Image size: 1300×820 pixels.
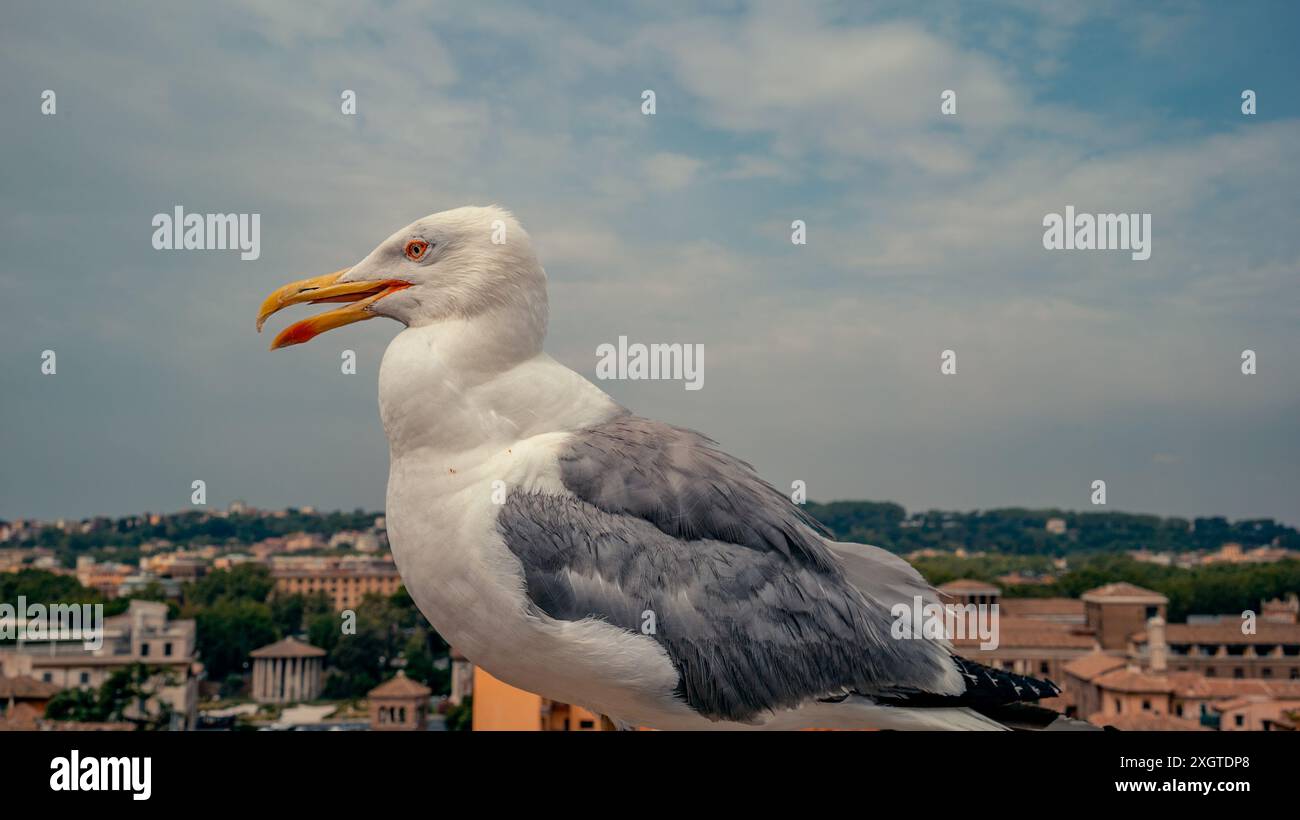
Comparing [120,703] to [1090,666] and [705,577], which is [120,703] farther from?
[705,577]

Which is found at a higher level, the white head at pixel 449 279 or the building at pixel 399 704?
the white head at pixel 449 279

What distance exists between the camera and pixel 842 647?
191cm

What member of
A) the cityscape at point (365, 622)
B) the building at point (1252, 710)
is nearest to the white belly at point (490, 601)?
the cityscape at point (365, 622)

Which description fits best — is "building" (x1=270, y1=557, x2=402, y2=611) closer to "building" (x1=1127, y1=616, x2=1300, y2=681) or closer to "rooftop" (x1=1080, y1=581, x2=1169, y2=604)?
"rooftop" (x1=1080, y1=581, x2=1169, y2=604)

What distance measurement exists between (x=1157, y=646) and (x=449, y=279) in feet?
110

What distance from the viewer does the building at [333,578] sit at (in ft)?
86.8

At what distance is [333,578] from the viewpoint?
29.7 metres

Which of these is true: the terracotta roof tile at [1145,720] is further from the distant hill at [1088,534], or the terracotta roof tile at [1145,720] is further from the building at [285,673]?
the building at [285,673]

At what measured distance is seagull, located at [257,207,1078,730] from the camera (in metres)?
1.76

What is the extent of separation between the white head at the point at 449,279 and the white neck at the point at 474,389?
0.09 feet

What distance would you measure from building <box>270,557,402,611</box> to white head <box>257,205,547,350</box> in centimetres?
2426

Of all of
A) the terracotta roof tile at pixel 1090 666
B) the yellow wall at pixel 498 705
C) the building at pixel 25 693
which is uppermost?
the yellow wall at pixel 498 705

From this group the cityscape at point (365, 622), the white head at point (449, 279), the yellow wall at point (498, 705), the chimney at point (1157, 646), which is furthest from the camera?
the chimney at point (1157, 646)

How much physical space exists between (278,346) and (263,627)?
30.8 metres
